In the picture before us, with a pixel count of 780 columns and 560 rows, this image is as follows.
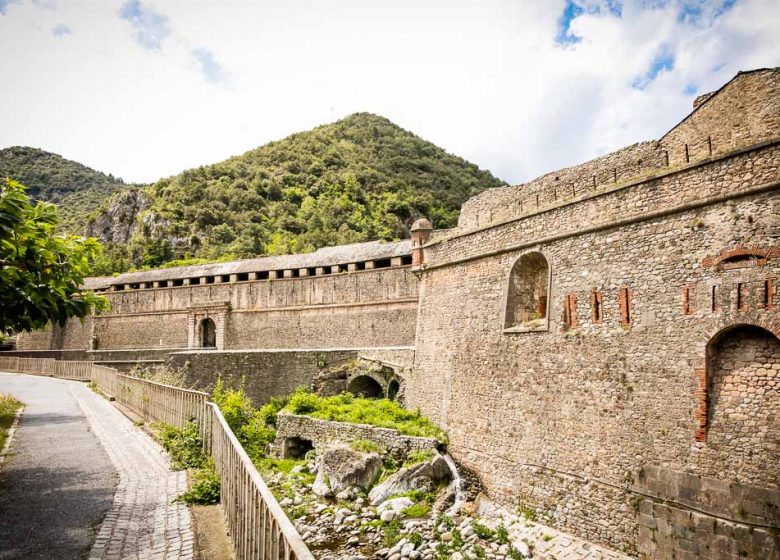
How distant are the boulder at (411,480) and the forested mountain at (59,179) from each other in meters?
76.9

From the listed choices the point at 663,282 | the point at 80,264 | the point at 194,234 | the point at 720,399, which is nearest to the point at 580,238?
the point at 663,282

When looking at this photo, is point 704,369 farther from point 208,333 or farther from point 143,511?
point 208,333

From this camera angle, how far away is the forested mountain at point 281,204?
4797 centimetres

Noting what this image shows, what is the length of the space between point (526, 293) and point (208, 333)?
857 inches

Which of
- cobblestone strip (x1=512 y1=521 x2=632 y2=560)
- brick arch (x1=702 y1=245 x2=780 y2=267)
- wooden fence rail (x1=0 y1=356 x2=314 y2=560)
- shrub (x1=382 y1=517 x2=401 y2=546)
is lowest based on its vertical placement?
shrub (x1=382 y1=517 x2=401 y2=546)

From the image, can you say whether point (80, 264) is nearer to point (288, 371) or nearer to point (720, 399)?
point (720, 399)

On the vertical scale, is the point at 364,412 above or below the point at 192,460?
below

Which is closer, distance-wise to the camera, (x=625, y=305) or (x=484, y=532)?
(x=625, y=305)

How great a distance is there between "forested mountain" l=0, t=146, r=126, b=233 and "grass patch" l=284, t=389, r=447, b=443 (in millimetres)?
70994

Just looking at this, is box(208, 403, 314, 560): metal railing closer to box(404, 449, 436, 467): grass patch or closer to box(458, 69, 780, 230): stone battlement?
box(404, 449, 436, 467): grass patch

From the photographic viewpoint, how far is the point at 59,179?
295 feet

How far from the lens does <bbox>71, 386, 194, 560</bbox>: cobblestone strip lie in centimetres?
520

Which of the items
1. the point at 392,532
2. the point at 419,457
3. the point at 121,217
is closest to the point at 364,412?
the point at 419,457

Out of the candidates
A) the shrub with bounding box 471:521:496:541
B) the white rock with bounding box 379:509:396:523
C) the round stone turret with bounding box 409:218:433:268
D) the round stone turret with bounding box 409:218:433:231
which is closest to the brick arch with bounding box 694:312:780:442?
the shrub with bounding box 471:521:496:541
